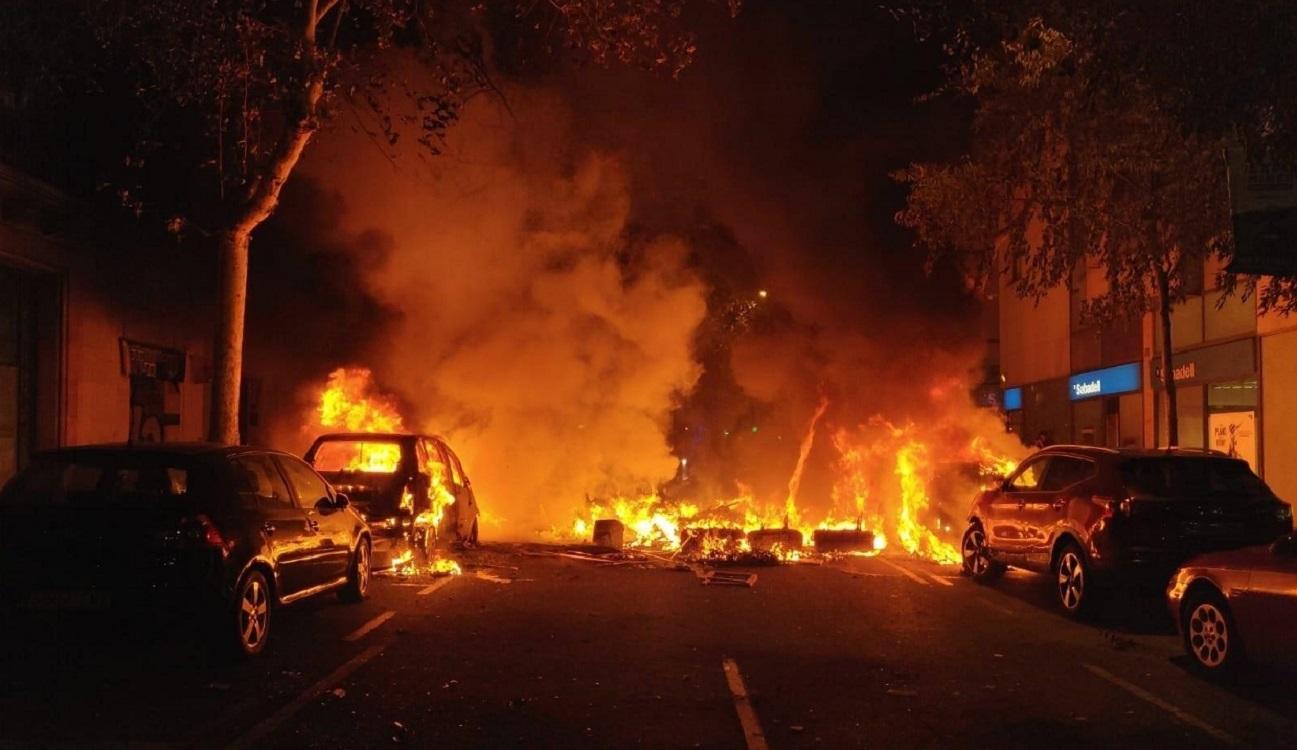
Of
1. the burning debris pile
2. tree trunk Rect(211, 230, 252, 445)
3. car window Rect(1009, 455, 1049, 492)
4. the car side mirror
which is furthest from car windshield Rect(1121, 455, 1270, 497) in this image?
tree trunk Rect(211, 230, 252, 445)

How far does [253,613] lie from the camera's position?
7.64m

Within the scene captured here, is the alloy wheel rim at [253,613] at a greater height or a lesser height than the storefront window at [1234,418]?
lesser

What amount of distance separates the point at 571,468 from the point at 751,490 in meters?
4.13

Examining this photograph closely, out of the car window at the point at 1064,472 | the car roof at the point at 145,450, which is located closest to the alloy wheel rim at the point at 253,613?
the car roof at the point at 145,450

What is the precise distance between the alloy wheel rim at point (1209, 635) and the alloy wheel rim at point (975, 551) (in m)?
4.64

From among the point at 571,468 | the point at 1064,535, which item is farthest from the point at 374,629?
the point at 571,468

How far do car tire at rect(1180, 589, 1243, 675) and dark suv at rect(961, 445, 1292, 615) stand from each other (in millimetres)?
1693

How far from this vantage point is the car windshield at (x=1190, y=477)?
9812 millimetres

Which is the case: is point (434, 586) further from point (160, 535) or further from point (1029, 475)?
point (1029, 475)

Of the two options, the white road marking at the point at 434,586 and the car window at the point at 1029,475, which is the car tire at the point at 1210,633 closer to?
the car window at the point at 1029,475

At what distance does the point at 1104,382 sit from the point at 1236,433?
218 inches

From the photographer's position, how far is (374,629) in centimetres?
890

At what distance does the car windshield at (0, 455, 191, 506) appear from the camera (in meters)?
7.37

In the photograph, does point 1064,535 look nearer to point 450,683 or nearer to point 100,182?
point 450,683
